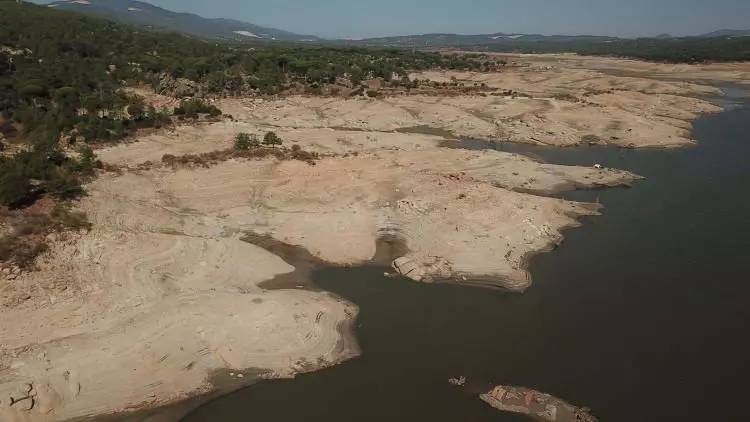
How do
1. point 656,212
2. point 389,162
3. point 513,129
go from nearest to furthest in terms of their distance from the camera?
point 656,212
point 389,162
point 513,129

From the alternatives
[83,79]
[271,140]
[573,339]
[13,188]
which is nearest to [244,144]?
[271,140]

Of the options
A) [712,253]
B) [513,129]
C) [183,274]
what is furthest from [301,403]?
[513,129]

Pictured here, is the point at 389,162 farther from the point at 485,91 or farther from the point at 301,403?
the point at 485,91

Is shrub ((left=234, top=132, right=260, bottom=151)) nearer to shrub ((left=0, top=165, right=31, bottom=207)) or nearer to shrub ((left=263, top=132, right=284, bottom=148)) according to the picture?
shrub ((left=263, top=132, right=284, bottom=148))

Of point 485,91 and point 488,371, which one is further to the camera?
point 485,91

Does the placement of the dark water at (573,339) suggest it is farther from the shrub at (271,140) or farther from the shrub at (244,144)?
the shrub at (271,140)

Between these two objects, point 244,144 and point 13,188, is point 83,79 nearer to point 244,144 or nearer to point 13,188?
point 244,144

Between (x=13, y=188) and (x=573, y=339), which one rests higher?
(x=13, y=188)

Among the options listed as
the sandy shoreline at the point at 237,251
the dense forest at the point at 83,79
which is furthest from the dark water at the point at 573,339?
the dense forest at the point at 83,79
